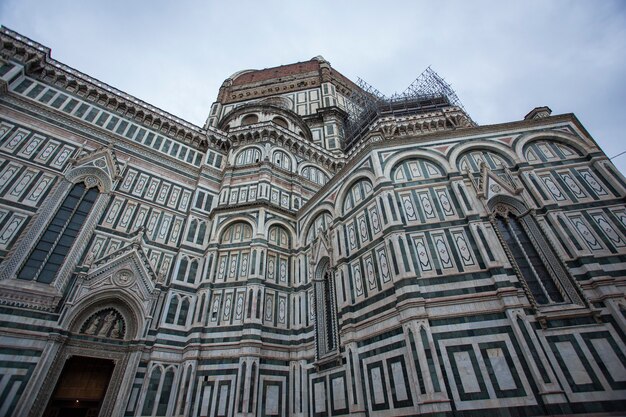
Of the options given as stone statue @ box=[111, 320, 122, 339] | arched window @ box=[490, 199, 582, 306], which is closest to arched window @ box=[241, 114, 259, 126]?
stone statue @ box=[111, 320, 122, 339]

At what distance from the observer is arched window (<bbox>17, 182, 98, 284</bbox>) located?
10.9 m

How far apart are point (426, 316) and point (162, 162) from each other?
587 inches

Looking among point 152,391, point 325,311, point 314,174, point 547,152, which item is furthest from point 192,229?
point 547,152

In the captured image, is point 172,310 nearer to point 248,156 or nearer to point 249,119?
point 248,156

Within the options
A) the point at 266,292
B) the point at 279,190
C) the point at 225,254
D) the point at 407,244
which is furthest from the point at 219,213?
the point at 407,244

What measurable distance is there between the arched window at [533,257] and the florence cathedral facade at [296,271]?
47 mm

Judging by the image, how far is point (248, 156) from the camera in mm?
18531

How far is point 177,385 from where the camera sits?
11.2 meters

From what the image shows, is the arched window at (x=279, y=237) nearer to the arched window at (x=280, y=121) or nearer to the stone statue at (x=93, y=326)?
the stone statue at (x=93, y=326)

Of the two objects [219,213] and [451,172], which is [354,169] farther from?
[219,213]

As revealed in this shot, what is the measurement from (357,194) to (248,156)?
338 inches

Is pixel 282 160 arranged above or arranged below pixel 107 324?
above

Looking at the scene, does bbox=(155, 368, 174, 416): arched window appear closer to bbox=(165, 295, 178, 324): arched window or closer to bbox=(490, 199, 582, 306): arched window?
bbox=(165, 295, 178, 324): arched window

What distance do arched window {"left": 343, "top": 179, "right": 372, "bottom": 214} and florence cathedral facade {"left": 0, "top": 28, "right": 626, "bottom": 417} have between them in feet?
0.47
